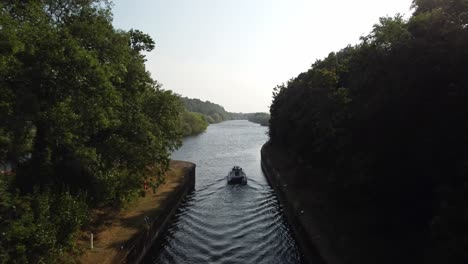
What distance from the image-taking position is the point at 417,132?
50.8 ft

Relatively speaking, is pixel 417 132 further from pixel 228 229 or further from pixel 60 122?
pixel 228 229

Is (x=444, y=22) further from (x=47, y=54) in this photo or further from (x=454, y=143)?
(x=47, y=54)

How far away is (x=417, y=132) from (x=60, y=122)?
15893 mm

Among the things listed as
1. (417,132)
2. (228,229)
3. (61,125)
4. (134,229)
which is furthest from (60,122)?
(417,132)

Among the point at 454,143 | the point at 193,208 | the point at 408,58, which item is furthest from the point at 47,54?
the point at 193,208

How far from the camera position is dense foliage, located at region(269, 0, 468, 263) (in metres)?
13.5

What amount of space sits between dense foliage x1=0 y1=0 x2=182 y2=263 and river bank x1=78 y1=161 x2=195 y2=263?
5.60ft

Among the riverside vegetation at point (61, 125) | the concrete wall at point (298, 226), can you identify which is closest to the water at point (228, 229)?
the concrete wall at point (298, 226)

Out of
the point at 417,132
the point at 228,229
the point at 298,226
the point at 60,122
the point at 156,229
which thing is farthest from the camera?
the point at 228,229

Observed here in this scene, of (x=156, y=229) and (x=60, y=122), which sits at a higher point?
(x=60, y=122)

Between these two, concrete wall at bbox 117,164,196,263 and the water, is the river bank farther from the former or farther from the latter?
the water

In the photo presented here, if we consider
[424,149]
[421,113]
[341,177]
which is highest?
[421,113]

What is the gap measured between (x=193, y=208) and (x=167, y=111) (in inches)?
396

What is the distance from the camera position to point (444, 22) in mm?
16359
